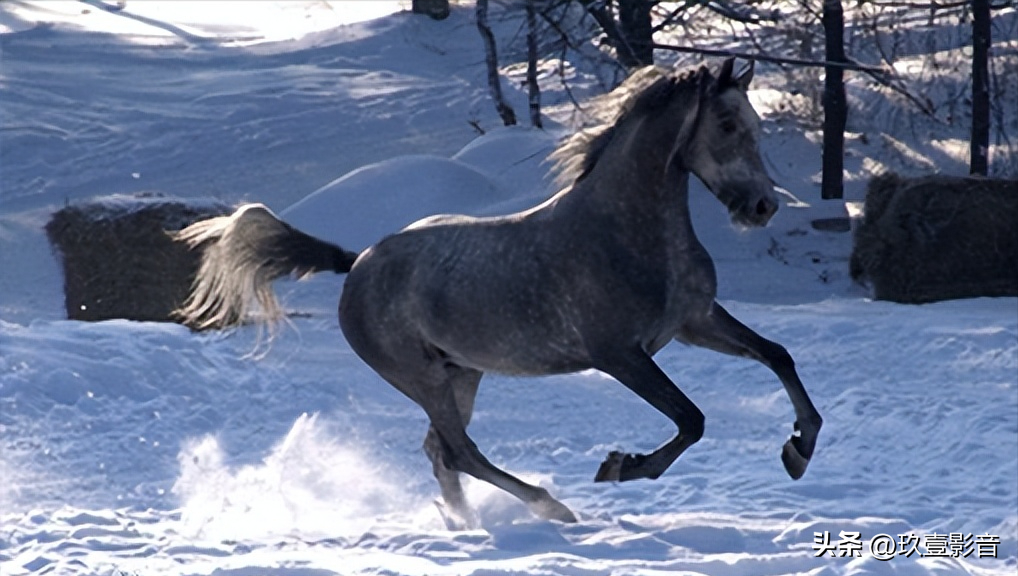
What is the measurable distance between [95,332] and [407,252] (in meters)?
5.14

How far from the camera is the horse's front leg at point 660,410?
6.20 metres

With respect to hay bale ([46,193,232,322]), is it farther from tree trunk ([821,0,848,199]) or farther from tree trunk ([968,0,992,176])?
tree trunk ([968,0,992,176])

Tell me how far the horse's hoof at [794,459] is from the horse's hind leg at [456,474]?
4.83ft

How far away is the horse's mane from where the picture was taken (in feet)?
20.5

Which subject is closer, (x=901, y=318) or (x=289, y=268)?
(x=289, y=268)

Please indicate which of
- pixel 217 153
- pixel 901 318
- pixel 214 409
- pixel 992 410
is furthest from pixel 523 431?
pixel 217 153

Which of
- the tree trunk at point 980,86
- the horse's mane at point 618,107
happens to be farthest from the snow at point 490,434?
the tree trunk at point 980,86

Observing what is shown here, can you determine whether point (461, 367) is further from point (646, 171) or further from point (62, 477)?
point (62, 477)

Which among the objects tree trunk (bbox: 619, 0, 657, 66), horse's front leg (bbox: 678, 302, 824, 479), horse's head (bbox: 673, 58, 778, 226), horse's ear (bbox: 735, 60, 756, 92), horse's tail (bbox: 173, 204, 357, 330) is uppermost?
horse's ear (bbox: 735, 60, 756, 92)

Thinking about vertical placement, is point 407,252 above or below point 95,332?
above

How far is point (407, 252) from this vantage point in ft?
22.7

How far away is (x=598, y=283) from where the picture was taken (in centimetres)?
638

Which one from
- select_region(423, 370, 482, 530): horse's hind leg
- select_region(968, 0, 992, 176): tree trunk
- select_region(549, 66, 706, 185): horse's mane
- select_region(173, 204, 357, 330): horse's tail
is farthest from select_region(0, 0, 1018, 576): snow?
select_region(968, 0, 992, 176): tree trunk

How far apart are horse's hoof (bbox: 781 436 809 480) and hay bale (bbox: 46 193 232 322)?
24.6ft
